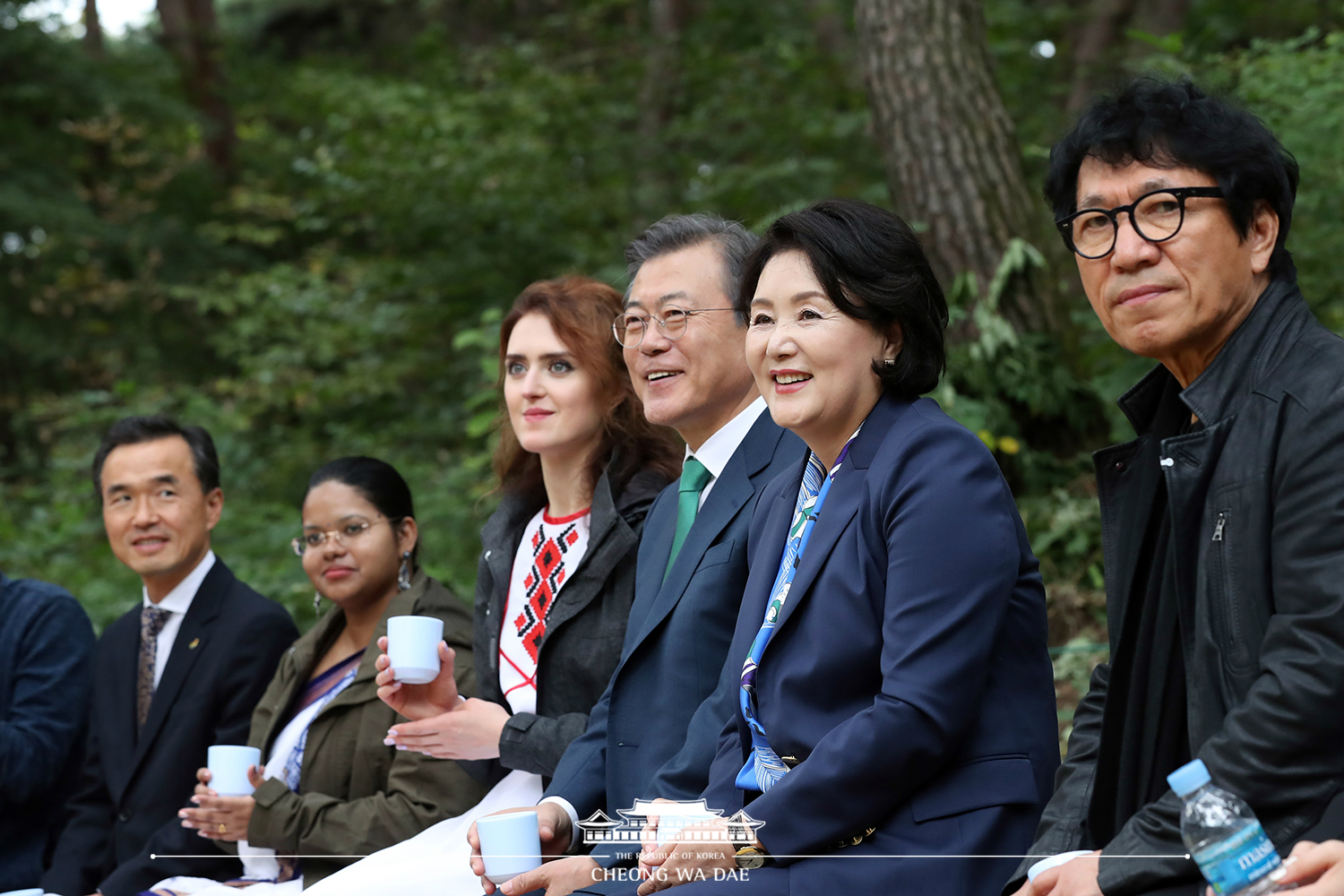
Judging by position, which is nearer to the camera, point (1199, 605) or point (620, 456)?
point (1199, 605)

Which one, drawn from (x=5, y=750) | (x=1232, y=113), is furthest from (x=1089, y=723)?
(x=5, y=750)

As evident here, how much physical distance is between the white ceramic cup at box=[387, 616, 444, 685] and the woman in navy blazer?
92 centimetres

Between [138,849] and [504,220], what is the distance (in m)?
5.48

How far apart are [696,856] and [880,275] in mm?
1209

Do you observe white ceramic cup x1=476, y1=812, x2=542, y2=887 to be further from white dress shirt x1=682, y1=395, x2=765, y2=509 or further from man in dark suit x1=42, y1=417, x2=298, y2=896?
man in dark suit x1=42, y1=417, x2=298, y2=896

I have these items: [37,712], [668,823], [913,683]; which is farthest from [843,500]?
[37,712]

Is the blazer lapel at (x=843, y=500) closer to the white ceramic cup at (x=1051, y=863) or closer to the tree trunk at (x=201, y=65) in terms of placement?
the white ceramic cup at (x=1051, y=863)

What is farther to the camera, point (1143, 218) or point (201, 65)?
point (201, 65)

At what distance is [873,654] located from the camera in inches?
90.6

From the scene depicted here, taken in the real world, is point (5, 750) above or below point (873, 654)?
below

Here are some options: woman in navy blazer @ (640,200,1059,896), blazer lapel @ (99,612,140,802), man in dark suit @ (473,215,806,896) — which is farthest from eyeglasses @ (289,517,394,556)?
woman in navy blazer @ (640,200,1059,896)

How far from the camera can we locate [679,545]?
3.13 metres

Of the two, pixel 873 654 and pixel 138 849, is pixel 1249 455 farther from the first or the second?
pixel 138 849

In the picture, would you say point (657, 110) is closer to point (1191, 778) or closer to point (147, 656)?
point (147, 656)
